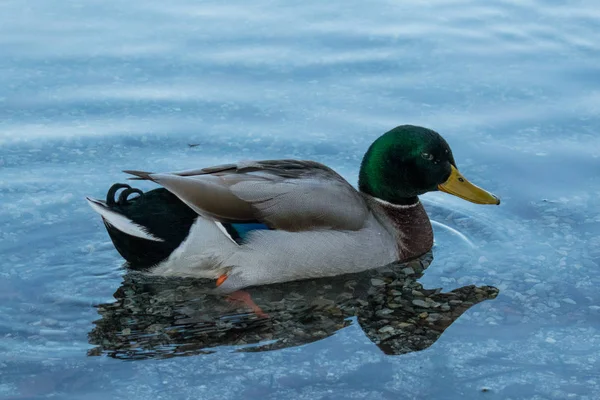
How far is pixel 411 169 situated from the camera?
20.9 feet

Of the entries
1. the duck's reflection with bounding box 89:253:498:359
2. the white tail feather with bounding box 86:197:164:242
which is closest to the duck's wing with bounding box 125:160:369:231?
the white tail feather with bounding box 86:197:164:242

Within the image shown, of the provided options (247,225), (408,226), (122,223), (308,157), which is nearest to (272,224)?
(247,225)

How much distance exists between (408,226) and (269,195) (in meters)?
1.06

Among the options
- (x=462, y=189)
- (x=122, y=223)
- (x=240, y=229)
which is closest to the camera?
(x=122, y=223)

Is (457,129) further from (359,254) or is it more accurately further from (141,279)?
(141,279)

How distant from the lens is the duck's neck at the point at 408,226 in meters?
6.38

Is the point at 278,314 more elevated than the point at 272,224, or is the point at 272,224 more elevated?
A: the point at 272,224

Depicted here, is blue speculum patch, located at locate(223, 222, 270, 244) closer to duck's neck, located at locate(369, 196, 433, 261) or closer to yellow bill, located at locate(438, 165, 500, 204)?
duck's neck, located at locate(369, 196, 433, 261)

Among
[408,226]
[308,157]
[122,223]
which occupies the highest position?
[122,223]

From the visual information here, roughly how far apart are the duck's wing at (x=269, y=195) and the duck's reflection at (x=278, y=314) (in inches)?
15.5

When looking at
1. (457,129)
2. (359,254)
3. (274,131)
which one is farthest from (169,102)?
(359,254)

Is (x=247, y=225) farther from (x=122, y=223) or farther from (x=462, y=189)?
(x=462, y=189)

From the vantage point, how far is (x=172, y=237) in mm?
5742

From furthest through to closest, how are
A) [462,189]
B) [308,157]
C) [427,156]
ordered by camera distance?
[308,157], [462,189], [427,156]
